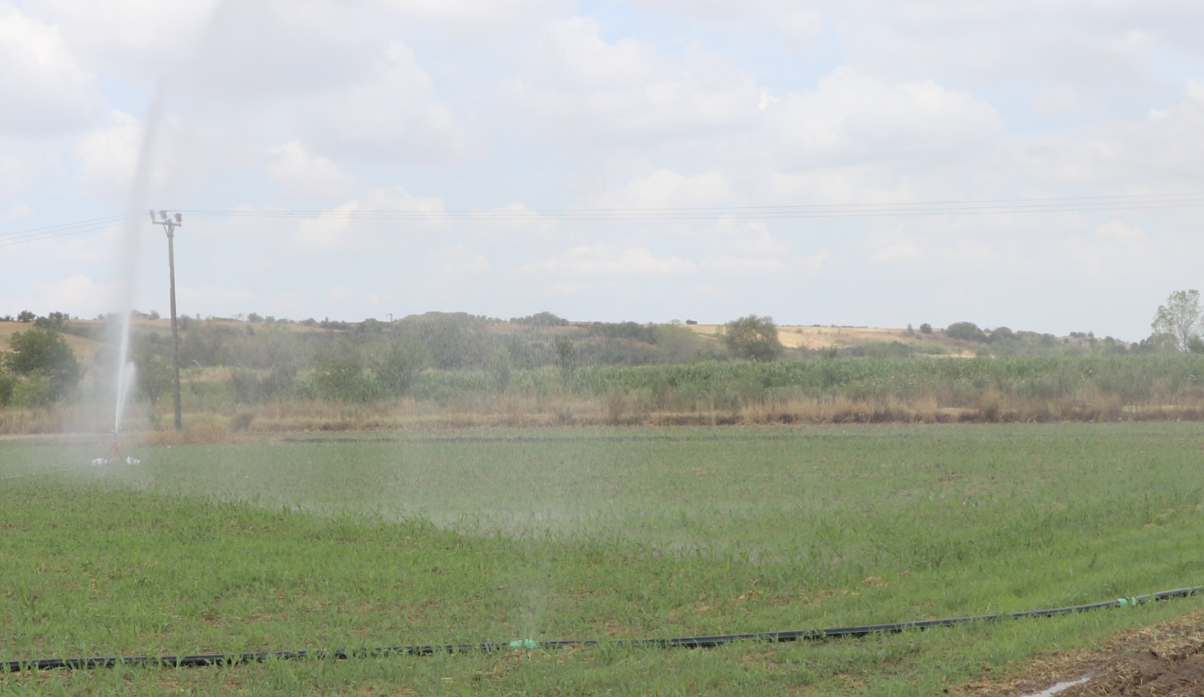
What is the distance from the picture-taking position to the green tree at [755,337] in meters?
78.6

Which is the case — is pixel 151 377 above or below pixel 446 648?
above

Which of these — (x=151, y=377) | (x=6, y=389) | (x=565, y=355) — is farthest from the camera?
(x=6, y=389)

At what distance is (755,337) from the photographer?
7881 cm

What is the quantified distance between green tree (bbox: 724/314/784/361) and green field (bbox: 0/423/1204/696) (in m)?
55.5

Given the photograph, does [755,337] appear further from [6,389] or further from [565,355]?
[6,389]

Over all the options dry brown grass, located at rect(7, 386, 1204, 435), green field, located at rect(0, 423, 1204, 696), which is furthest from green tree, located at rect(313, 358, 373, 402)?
green field, located at rect(0, 423, 1204, 696)

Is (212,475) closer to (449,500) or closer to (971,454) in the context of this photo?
(449,500)

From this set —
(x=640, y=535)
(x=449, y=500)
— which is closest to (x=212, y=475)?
(x=449, y=500)

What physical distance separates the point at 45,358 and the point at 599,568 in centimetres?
6032

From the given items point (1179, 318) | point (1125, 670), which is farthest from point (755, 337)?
point (1125, 670)

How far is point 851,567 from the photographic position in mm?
11141

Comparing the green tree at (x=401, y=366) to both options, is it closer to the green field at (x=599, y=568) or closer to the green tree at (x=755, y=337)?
the green field at (x=599, y=568)

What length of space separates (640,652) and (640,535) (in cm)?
571

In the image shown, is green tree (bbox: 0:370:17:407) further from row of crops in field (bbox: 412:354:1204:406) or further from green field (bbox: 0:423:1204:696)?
green field (bbox: 0:423:1204:696)
